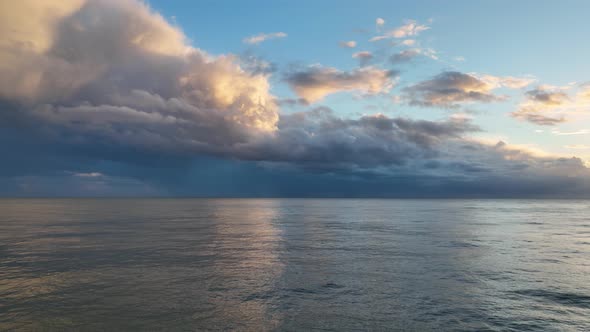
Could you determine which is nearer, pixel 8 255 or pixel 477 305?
pixel 477 305

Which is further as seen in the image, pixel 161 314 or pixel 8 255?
pixel 8 255

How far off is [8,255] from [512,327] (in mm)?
35307

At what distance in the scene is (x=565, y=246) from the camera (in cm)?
3866

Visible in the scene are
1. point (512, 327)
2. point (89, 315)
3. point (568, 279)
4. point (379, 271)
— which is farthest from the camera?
point (379, 271)

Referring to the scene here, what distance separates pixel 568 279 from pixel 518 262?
558 centimetres

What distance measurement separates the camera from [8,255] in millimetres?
30047

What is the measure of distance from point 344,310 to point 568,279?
16.3 m

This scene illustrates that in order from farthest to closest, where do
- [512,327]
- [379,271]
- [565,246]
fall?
1. [565,246]
2. [379,271]
3. [512,327]

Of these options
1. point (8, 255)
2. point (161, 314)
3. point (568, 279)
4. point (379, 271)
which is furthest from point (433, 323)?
point (8, 255)

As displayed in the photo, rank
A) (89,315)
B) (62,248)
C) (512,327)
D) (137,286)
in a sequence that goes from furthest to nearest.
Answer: (62,248)
(137,286)
(89,315)
(512,327)

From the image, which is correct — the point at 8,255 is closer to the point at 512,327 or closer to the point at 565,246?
the point at 512,327

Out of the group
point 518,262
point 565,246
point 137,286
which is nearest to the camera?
point 137,286

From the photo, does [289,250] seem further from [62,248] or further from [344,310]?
[62,248]

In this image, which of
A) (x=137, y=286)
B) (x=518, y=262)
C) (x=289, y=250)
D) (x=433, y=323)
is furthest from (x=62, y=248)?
(x=518, y=262)
